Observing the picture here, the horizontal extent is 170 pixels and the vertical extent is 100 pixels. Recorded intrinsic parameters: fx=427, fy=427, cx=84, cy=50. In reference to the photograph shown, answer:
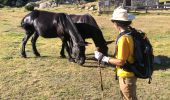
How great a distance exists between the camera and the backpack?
20.5 ft

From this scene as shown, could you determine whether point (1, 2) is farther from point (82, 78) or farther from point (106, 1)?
point (82, 78)

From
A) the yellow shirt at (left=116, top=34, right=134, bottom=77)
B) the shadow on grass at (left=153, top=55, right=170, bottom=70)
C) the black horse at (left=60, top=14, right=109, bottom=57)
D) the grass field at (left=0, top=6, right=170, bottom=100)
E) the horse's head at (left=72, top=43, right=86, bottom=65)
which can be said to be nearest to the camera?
the yellow shirt at (left=116, top=34, right=134, bottom=77)

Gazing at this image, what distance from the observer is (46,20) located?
13.3 metres

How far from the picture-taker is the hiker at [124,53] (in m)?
6.22

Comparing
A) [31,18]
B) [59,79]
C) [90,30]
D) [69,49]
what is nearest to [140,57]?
[59,79]

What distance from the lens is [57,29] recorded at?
43.0 ft

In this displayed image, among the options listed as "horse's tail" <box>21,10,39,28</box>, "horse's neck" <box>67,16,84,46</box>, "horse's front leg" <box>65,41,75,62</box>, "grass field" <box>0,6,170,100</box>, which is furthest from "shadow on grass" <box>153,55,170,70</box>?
"horse's tail" <box>21,10,39,28</box>

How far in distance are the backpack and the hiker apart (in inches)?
2.3

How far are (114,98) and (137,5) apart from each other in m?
28.9

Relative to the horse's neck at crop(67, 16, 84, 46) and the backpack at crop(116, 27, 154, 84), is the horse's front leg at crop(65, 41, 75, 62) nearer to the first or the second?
the horse's neck at crop(67, 16, 84, 46)

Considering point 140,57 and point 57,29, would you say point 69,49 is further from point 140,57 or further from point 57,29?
point 140,57

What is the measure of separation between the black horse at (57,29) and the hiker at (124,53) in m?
5.66

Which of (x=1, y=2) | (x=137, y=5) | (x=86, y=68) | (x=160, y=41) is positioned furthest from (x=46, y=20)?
(x=1, y=2)

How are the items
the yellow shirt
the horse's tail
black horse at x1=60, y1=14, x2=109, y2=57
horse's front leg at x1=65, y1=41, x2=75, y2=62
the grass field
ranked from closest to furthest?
the yellow shirt
the grass field
black horse at x1=60, y1=14, x2=109, y2=57
horse's front leg at x1=65, y1=41, x2=75, y2=62
the horse's tail
